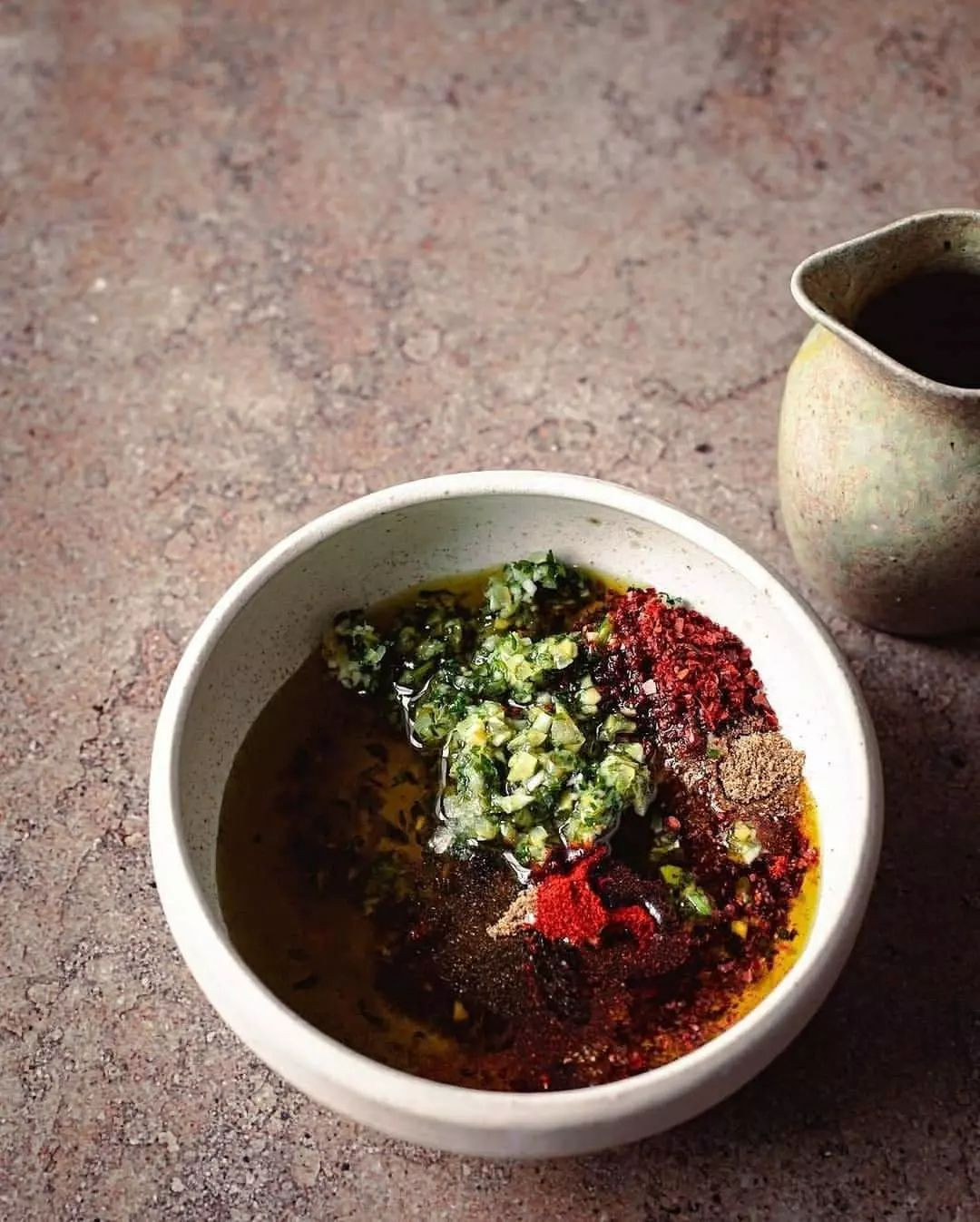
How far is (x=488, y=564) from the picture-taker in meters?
1.62

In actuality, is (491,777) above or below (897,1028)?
above

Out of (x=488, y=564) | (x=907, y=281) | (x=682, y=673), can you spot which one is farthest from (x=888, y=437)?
(x=488, y=564)

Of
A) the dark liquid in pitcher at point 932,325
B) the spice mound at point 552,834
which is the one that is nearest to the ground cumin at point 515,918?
the spice mound at point 552,834

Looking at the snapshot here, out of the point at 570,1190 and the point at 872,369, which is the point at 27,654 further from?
the point at 872,369

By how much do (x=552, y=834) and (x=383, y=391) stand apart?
2.96 ft

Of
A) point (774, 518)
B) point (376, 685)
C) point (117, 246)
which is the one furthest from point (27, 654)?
point (774, 518)

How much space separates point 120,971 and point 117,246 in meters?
1.22

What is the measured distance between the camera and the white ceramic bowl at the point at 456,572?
1178 mm

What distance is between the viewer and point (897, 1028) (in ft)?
5.18

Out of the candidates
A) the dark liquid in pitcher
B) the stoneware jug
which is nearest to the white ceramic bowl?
the stoneware jug

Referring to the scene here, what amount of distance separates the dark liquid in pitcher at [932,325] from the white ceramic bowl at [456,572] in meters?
0.40

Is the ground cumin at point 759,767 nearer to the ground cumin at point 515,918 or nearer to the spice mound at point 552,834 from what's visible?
the spice mound at point 552,834

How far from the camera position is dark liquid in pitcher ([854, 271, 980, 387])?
5.33ft

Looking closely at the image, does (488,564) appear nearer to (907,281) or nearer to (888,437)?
(888,437)
